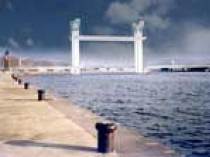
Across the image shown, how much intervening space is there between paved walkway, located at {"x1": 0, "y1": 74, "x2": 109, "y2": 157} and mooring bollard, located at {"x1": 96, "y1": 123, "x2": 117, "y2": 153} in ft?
0.76

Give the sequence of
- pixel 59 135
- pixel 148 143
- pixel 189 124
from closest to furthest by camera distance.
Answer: pixel 148 143
pixel 59 135
pixel 189 124

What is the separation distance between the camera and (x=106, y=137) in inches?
436

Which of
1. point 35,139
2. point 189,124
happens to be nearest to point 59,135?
point 35,139

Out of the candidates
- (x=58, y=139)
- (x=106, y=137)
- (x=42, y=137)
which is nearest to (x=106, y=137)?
(x=106, y=137)

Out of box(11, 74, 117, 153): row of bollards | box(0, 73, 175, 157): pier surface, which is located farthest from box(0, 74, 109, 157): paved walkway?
box(11, 74, 117, 153): row of bollards

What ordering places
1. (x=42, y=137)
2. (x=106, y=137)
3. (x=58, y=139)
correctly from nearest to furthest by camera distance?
(x=106, y=137) → (x=58, y=139) → (x=42, y=137)

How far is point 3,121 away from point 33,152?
235 inches

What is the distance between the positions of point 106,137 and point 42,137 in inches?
102

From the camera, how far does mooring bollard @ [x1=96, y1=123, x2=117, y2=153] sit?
36.2 feet

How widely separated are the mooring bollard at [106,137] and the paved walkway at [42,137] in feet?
0.76

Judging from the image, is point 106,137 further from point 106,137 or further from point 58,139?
point 58,139

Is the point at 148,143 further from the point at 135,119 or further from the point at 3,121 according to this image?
the point at 135,119

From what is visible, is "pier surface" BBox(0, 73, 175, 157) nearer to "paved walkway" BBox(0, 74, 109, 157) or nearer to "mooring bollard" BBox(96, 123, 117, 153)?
"paved walkway" BBox(0, 74, 109, 157)

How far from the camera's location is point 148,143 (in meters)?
12.6
